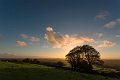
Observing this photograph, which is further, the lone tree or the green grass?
the lone tree

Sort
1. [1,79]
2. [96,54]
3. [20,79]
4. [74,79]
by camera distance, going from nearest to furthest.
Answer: [1,79] < [20,79] < [74,79] < [96,54]

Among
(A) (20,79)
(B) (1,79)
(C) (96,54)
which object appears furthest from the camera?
(C) (96,54)

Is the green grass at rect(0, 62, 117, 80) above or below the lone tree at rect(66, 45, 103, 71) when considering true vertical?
below

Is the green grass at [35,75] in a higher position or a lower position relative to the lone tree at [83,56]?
lower

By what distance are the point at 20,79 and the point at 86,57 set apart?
211 ft

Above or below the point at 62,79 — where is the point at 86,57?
above

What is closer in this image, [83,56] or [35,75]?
[35,75]

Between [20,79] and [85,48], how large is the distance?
62699 millimetres

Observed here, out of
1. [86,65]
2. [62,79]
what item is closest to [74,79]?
[62,79]

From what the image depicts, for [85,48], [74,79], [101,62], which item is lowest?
[74,79]

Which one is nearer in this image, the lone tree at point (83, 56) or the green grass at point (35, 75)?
the green grass at point (35, 75)

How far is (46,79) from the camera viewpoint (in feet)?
122

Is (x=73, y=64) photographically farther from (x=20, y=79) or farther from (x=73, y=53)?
(x=20, y=79)

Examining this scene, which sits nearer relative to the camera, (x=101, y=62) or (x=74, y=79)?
(x=74, y=79)
